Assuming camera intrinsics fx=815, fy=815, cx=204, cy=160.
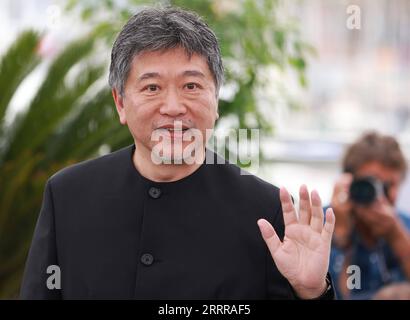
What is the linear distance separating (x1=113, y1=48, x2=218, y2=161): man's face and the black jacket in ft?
0.50

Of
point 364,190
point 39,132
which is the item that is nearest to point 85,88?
point 39,132

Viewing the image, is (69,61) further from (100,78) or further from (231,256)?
(231,256)

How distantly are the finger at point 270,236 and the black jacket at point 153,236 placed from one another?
9cm

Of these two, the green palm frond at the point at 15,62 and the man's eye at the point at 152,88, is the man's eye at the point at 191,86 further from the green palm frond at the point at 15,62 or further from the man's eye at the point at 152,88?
the green palm frond at the point at 15,62

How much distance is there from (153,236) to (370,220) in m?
1.59

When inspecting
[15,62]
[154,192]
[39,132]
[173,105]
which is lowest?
[154,192]

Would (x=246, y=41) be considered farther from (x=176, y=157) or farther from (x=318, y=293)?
(x=318, y=293)

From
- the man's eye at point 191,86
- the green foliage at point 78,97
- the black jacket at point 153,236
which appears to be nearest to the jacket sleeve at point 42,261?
the black jacket at point 153,236

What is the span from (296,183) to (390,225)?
336 centimetres

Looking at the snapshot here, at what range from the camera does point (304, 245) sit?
156 centimetres

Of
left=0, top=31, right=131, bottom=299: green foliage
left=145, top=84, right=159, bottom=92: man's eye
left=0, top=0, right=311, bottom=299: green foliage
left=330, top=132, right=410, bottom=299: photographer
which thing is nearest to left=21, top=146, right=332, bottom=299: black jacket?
left=145, top=84, right=159, bottom=92: man's eye

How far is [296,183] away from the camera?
6.45m

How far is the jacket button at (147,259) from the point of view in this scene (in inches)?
64.3

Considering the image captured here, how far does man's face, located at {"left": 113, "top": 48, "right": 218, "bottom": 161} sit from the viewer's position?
5.23 feet
